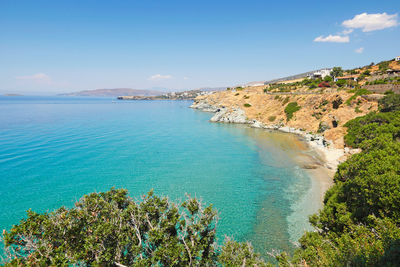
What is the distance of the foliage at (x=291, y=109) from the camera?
72062 millimetres

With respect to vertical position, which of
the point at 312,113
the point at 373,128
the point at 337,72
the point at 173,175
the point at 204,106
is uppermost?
the point at 337,72

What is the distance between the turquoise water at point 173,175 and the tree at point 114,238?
8.10 m

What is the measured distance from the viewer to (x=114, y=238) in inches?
449

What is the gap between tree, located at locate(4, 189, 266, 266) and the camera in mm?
10070

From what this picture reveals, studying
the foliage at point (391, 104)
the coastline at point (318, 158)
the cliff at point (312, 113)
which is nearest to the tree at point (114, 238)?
the coastline at point (318, 158)

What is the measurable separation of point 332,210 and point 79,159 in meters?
41.5

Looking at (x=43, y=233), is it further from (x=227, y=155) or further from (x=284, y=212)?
(x=227, y=155)

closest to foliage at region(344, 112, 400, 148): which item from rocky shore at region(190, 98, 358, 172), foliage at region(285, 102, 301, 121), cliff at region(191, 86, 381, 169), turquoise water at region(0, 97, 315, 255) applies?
cliff at region(191, 86, 381, 169)

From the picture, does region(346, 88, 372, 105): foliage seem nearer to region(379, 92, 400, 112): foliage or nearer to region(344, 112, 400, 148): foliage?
region(379, 92, 400, 112): foliage

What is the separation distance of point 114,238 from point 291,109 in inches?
2950

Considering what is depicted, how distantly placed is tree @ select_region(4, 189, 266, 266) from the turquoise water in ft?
26.6

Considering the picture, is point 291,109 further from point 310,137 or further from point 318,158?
point 318,158

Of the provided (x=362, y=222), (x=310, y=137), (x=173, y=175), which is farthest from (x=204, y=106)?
(x=362, y=222)

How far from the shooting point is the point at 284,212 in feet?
76.1
